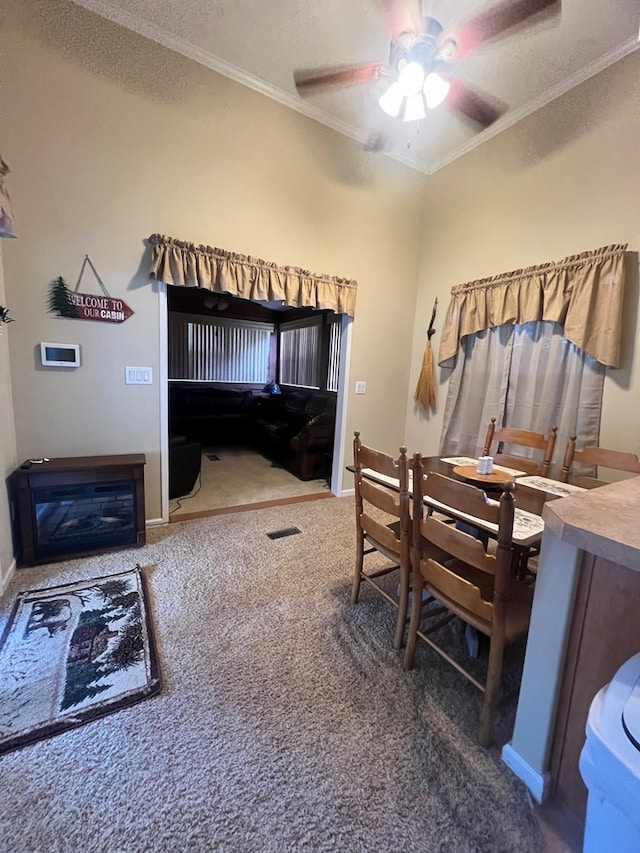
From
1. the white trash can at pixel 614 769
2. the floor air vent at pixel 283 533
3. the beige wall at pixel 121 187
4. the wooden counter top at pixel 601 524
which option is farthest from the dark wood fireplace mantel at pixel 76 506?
the white trash can at pixel 614 769

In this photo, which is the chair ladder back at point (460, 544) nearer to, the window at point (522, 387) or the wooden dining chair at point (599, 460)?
the wooden dining chair at point (599, 460)

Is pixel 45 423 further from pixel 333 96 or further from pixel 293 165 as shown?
pixel 333 96

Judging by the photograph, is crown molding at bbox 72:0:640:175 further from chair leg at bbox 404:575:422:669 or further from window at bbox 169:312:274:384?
window at bbox 169:312:274:384

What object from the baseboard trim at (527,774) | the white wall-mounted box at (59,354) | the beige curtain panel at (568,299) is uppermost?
the beige curtain panel at (568,299)

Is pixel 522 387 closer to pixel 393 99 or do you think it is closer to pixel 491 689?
pixel 393 99

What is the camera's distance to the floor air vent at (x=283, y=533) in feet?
9.04

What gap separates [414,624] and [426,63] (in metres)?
2.74

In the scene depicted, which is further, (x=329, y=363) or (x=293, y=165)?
(x=329, y=363)

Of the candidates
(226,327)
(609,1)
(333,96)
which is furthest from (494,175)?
(226,327)

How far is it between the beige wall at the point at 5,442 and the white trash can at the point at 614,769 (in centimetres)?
267

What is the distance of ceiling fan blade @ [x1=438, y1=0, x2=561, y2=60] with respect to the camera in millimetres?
1427

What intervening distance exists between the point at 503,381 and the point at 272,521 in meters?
2.41

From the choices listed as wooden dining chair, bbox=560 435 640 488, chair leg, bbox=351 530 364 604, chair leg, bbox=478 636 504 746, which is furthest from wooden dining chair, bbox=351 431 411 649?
wooden dining chair, bbox=560 435 640 488

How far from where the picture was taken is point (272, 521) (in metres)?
3.02
